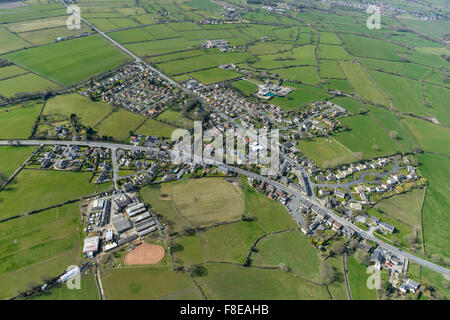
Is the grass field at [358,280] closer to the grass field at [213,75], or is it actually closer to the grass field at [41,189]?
the grass field at [41,189]

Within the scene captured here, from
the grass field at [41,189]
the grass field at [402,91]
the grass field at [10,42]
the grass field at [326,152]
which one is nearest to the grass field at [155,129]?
the grass field at [41,189]

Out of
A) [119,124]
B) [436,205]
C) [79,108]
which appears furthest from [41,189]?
[436,205]

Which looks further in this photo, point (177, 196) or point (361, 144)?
point (361, 144)

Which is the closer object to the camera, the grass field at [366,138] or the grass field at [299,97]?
the grass field at [366,138]

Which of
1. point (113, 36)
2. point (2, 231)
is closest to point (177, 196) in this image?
point (2, 231)

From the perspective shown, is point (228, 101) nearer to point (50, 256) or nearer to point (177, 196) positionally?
point (177, 196)
